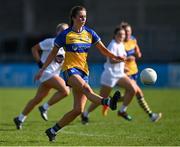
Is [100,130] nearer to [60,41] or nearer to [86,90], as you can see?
[86,90]

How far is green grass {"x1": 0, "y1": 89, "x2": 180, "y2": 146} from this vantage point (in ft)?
39.2

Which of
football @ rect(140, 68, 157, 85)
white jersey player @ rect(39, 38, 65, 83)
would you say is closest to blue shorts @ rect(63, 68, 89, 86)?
football @ rect(140, 68, 157, 85)

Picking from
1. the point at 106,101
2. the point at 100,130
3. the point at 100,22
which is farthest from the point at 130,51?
the point at 100,22

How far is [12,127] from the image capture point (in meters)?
14.8

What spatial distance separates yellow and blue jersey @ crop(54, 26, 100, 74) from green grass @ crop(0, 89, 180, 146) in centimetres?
130

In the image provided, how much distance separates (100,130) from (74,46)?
263 centimetres

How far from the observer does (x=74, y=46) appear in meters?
12.1

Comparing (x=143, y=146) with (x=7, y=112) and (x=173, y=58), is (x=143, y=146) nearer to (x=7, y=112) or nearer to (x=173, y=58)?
(x=7, y=112)

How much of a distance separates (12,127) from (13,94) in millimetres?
12338

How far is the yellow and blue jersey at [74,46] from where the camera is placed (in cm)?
1207

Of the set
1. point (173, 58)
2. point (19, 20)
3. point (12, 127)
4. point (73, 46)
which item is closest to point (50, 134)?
point (73, 46)

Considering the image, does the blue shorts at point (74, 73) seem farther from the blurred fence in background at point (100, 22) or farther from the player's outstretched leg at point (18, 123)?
the blurred fence in background at point (100, 22)

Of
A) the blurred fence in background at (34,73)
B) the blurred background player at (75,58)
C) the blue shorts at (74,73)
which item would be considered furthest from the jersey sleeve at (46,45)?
the blurred fence in background at (34,73)

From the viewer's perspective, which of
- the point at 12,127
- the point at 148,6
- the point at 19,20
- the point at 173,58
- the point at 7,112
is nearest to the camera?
the point at 12,127
